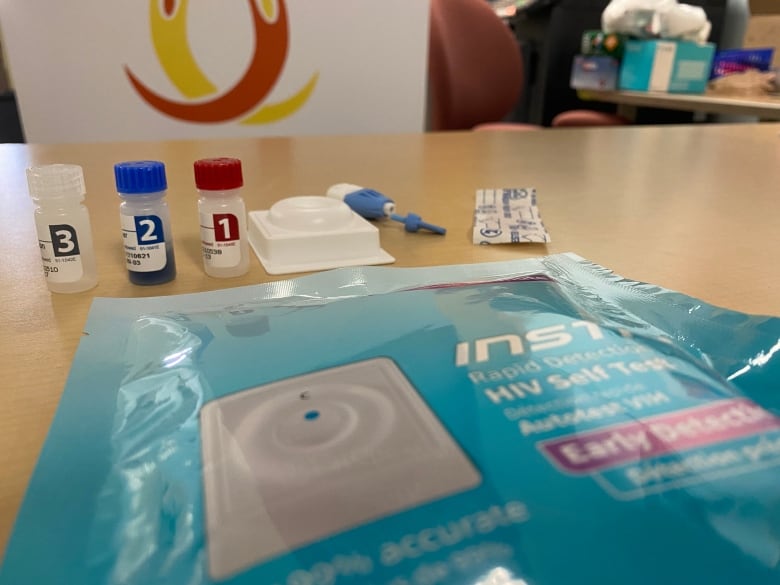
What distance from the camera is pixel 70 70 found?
64.1 inches

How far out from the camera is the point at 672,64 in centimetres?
215

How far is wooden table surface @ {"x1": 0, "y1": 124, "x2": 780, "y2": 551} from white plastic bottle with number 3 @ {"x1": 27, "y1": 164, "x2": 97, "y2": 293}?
1cm

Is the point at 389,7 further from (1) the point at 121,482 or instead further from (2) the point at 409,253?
(1) the point at 121,482

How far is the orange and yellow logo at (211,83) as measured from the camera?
1.64m

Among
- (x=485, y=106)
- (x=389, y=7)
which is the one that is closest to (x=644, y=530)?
(x=389, y=7)

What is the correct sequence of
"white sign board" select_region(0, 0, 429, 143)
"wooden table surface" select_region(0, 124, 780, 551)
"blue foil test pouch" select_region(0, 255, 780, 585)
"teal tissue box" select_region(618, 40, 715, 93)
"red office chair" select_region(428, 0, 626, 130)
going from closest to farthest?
"blue foil test pouch" select_region(0, 255, 780, 585) < "wooden table surface" select_region(0, 124, 780, 551) < "white sign board" select_region(0, 0, 429, 143) < "red office chair" select_region(428, 0, 626, 130) < "teal tissue box" select_region(618, 40, 715, 93)

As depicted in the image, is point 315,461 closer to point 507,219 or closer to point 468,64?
point 507,219

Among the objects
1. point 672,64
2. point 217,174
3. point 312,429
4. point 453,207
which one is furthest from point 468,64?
point 312,429

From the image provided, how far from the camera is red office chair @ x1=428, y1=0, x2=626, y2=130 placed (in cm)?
194

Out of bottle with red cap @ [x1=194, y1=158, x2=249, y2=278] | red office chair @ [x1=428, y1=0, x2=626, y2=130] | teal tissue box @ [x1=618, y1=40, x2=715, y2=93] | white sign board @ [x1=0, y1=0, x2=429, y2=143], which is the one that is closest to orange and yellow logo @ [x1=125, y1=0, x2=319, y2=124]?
white sign board @ [x1=0, y1=0, x2=429, y2=143]

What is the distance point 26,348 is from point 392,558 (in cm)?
28

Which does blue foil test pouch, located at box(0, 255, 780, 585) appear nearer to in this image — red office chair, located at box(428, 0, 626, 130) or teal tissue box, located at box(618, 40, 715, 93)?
red office chair, located at box(428, 0, 626, 130)

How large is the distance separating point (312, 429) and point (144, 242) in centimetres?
25

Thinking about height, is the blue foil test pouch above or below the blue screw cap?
below
